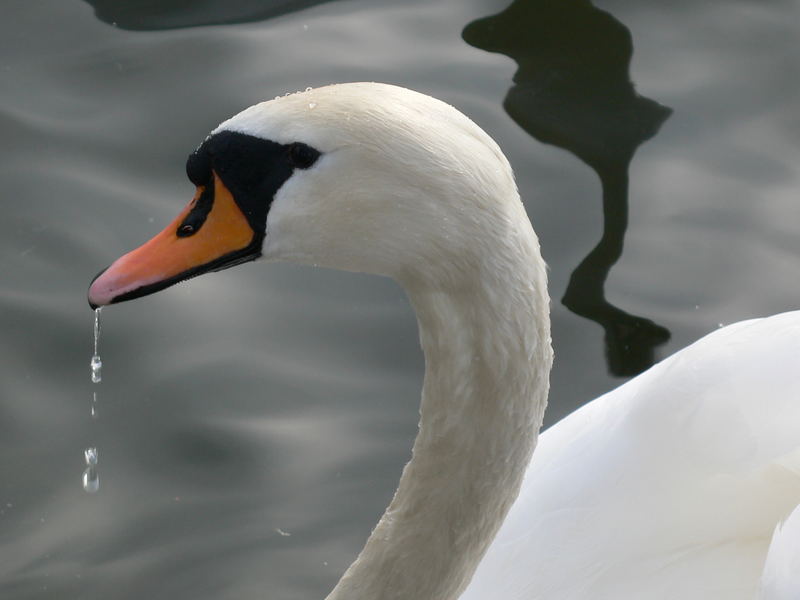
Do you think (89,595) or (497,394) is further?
(89,595)

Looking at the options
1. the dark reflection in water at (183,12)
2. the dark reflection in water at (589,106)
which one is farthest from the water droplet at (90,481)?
the dark reflection in water at (183,12)

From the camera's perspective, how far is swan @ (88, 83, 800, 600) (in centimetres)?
212

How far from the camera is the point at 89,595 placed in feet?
12.0

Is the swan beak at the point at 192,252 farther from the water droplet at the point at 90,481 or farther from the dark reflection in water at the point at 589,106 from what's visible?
the dark reflection in water at the point at 589,106

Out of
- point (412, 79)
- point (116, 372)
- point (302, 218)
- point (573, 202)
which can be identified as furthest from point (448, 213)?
point (412, 79)

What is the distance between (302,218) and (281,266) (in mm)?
2396

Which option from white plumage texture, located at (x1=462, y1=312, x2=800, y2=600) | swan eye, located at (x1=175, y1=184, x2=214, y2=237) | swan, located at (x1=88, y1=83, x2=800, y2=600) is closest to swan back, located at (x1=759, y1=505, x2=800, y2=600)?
swan, located at (x1=88, y1=83, x2=800, y2=600)

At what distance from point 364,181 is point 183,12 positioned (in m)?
3.69

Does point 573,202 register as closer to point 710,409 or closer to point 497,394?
point 710,409

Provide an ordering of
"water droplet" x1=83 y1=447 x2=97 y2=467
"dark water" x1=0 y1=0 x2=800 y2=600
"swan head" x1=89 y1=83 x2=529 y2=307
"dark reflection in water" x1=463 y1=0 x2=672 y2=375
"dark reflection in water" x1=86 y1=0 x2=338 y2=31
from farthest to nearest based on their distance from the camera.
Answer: "dark reflection in water" x1=86 y1=0 x2=338 y2=31 → "dark reflection in water" x1=463 y1=0 x2=672 y2=375 → "dark water" x1=0 y1=0 x2=800 y2=600 → "water droplet" x1=83 y1=447 x2=97 y2=467 → "swan head" x1=89 y1=83 x2=529 y2=307

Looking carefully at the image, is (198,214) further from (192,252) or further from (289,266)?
(289,266)

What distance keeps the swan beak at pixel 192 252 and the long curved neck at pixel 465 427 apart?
0.30m

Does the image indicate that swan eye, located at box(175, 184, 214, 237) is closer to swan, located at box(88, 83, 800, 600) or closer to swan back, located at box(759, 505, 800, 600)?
swan, located at box(88, 83, 800, 600)

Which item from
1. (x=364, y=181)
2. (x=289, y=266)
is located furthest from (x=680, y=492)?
(x=289, y=266)
